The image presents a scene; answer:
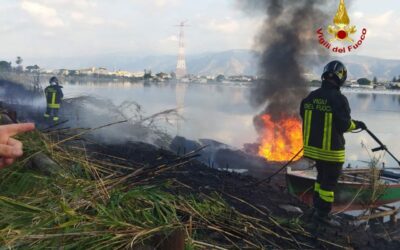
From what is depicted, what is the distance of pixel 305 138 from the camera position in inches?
246

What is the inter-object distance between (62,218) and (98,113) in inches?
428

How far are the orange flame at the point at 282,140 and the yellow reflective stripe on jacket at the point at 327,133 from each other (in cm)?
881

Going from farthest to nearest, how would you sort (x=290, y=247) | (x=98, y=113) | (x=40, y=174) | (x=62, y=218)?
1. (x=98, y=113)
2. (x=40, y=174)
3. (x=290, y=247)
4. (x=62, y=218)

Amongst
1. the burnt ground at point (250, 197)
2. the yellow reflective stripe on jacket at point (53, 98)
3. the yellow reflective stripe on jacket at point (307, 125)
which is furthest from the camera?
the yellow reflective stripe on jacket at point (53, 98)

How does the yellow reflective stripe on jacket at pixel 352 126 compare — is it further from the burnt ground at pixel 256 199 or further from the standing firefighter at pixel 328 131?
the burnt ground at pixel 256 199

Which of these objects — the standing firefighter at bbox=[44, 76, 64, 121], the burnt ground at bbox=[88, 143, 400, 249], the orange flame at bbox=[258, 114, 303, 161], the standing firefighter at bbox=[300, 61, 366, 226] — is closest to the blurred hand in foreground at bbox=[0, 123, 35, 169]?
the burnt ground at bbox=[88, 143, 400, 249]

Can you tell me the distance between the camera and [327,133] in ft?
19.4

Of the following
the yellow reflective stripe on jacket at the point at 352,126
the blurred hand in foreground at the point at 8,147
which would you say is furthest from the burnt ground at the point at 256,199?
the blurred hand in foreground at the point at 8,147

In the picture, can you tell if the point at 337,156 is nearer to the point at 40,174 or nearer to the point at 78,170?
the point at 78,170

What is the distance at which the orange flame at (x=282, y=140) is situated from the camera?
1524 cm

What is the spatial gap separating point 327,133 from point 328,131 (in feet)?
0.11

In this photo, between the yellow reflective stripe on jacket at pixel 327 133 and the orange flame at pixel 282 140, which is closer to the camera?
the yellow reflective stripe on jacket at pixel 327 133

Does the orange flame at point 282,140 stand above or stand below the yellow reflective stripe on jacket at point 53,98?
below

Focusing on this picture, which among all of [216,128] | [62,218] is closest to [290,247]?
[62,218]
